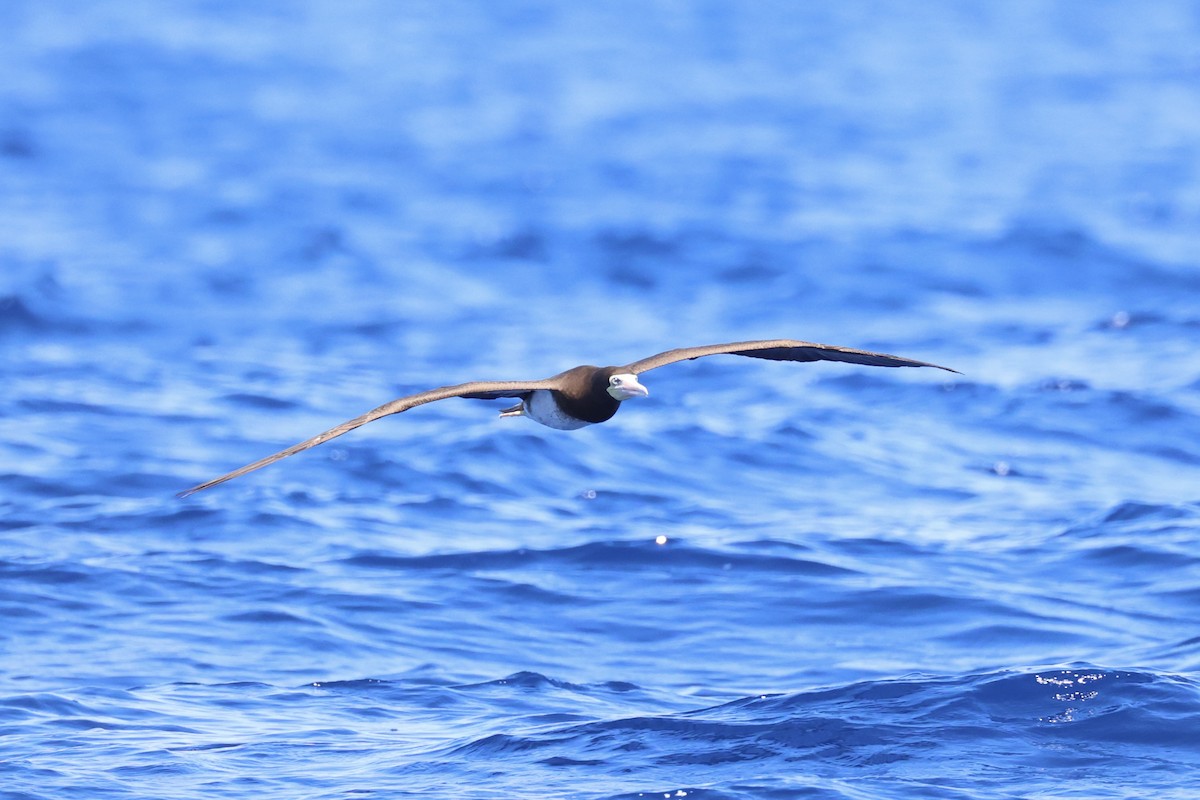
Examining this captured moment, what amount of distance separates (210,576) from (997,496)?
23.2 ft

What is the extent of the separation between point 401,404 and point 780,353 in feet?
9.40

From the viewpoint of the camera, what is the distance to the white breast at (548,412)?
33.5ft

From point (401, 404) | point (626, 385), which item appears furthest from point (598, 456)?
point (401, 404)

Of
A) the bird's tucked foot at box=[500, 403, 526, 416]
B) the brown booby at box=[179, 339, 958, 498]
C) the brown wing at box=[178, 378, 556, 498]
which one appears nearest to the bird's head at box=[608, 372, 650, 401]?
the brown booby at box=[179, 339, 958, 498]

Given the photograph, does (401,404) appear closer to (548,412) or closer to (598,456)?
(548,412)

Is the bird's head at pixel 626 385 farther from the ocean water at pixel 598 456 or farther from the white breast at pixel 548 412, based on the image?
the ocean water at pixel 598 456

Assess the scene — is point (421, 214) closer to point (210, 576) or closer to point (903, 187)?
point (903, 187)

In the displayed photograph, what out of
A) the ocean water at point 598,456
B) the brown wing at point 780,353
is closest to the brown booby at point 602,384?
the brown wing at point 780,353

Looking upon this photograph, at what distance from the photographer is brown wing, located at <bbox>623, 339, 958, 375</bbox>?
934 centimetres

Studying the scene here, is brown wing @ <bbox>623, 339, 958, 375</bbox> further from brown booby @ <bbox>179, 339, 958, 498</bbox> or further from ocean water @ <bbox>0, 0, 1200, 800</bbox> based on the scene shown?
ocean water @ <bbox>0, 0, 1200, 800</bbox>

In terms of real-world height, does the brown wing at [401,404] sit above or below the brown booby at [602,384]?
below

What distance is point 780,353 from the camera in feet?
33.9

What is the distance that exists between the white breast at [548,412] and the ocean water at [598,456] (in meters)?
1.88

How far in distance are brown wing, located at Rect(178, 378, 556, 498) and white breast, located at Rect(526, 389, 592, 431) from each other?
0.29ft
